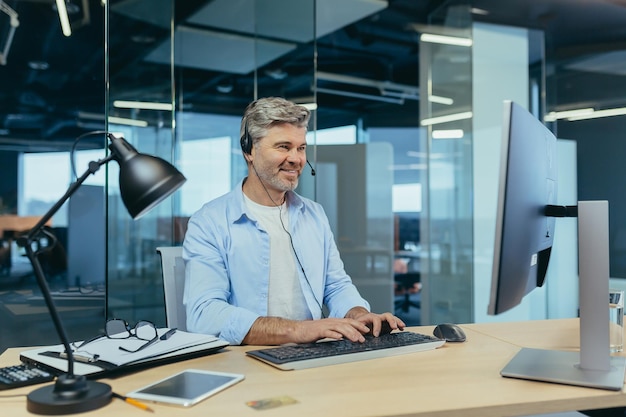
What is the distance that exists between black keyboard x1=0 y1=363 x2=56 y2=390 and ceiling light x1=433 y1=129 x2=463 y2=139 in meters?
3.96

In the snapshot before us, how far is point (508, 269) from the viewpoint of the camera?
1.22 m

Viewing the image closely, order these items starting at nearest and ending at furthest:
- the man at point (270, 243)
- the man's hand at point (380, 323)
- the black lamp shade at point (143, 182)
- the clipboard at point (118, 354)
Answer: the black lamp shade at point (143, 182) → the clipboard at point (118, 354) → the man's hand at point (380, 323) → the man at point (270, 243)

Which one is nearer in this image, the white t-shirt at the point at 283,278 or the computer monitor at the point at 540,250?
the computer monitor at the point at 540,250

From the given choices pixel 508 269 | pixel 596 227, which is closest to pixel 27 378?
pixel 508 269

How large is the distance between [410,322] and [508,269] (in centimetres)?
575

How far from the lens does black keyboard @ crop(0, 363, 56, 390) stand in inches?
50.1

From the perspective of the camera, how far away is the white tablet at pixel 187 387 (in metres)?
1.17

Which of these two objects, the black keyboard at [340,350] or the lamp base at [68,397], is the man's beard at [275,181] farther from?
the lamp base at [68,397]

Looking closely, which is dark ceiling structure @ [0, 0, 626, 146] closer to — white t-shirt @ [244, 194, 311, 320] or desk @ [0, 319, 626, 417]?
white t-shirt @ [244, 194, 311, 320]

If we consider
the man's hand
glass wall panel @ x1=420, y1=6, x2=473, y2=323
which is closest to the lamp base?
the man's hand

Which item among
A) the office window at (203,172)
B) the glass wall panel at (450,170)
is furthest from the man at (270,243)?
the glass wall panel at (450,170)

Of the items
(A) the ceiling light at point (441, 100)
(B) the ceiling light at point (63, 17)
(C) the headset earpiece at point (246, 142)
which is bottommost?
(C) the headset earpiece at point (246, 142)

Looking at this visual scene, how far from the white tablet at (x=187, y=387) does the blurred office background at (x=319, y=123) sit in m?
1.60

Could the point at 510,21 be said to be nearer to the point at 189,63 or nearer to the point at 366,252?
the point at 366,252
